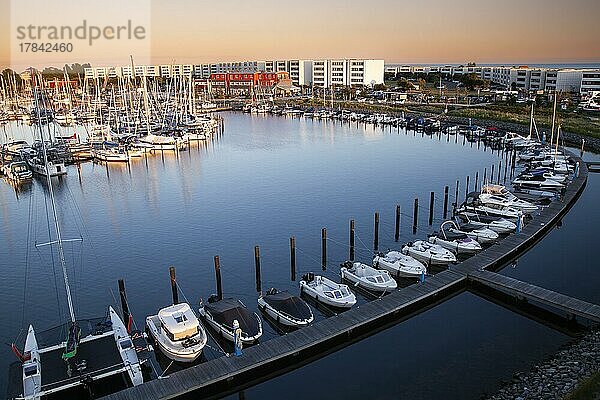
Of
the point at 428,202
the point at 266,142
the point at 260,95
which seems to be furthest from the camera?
the point at 260,95

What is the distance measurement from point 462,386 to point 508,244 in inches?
422

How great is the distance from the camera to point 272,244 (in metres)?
27.2

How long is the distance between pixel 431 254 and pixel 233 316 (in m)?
10.2

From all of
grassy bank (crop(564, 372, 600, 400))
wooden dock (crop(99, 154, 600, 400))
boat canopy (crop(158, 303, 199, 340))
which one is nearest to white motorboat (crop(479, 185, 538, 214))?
wooden dock (crop(99, 154, 600, 400))

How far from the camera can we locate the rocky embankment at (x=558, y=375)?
13.6 meters

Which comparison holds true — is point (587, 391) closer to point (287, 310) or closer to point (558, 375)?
point (558, 375)

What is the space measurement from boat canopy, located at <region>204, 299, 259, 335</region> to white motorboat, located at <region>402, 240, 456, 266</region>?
9.25m

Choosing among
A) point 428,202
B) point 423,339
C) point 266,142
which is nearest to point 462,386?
point 423,339

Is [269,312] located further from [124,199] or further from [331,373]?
[124,199]

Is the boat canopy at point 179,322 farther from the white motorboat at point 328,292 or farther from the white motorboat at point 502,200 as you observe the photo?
the white motorboat at point 502,200

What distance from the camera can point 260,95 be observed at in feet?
417

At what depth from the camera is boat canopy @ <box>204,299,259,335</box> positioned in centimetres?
1677

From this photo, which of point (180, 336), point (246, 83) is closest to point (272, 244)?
point (180, 336)

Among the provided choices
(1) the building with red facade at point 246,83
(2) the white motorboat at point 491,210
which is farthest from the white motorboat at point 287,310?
(1) the building with red facade at point 246,83
